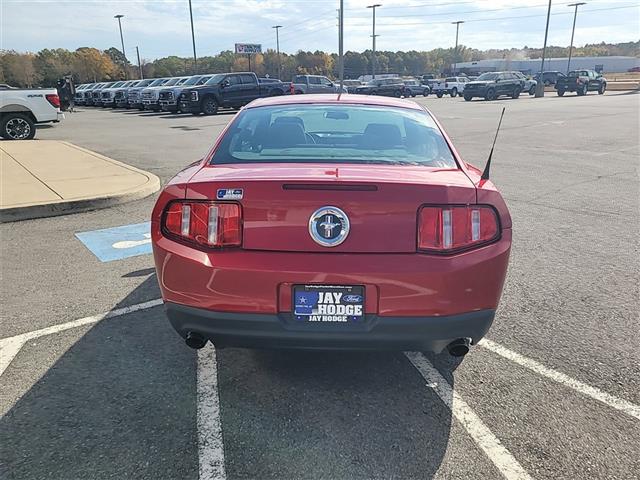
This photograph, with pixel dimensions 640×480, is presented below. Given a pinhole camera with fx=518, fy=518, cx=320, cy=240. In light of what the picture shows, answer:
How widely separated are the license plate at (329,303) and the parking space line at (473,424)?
78 centimetres

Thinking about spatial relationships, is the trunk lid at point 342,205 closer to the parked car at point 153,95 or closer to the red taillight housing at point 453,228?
the red taillight housing at point 453,228

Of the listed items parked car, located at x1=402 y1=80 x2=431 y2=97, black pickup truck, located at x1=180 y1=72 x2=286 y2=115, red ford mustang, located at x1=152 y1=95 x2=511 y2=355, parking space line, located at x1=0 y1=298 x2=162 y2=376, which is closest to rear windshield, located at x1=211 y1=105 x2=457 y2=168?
red ford mustang, located at x1=152 y1=95 x2=511 y2=355

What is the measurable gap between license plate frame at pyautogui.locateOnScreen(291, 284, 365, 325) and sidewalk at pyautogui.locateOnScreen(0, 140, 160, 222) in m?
5.31

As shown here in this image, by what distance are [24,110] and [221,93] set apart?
11.3 metres

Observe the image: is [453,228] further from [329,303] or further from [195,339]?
[195,339]

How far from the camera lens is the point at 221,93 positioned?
82.2ft

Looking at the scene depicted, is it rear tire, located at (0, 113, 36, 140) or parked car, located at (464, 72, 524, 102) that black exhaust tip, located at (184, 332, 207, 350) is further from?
parked car, located at (464, 72, 524, 102)

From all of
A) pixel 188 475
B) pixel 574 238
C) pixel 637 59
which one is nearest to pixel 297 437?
pixel 188 475

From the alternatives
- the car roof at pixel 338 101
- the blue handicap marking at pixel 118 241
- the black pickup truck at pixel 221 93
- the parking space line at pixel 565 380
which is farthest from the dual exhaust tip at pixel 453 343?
the black pickup truck at pixel 221 93

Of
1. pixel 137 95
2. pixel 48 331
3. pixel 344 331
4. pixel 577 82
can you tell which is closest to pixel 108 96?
pixel 137 95

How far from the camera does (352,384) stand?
294 centimetres

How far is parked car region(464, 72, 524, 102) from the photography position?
36281 millimetres

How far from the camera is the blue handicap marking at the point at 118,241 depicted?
5191mm

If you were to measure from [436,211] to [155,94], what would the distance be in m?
28.2
